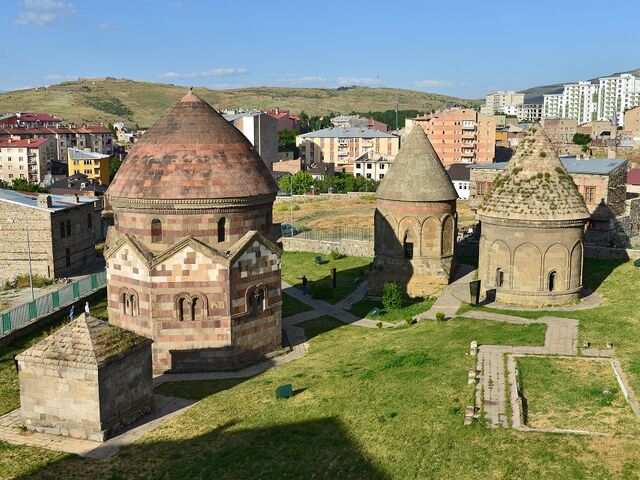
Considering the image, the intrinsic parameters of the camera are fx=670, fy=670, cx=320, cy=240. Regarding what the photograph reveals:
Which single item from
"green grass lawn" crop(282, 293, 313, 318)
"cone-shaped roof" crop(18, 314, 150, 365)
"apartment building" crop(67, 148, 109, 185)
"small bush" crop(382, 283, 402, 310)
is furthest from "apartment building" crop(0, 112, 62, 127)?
"cone-shaped roof" crop(18, 314, 150, 365)

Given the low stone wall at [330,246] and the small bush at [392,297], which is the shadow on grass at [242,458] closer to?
the small bush at [392,297]

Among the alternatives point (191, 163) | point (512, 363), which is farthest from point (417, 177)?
point (512, 363)

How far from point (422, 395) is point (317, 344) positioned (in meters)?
11.2

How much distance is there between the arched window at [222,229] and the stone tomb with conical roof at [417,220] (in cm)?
1221

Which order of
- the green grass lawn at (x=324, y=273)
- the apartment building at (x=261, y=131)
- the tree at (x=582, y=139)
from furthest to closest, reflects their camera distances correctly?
the tree at (x=582, y=139)
the apartment building at (x=261, y=131)
the green grass lawn at (x=324, y=273)

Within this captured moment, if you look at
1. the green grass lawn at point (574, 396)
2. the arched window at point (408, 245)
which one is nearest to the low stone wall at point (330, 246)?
the arched window at point (408, 245)

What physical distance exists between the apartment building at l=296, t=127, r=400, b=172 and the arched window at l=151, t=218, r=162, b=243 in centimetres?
10030

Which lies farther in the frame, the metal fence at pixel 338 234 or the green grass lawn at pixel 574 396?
the metal fence at pixel 338 234

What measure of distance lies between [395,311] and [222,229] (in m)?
11.5

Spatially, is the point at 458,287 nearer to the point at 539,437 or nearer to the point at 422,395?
the point at 422,395

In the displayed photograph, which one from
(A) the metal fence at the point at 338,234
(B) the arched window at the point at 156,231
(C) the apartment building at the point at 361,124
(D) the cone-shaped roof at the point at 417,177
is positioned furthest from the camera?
(C) the apartment building at the point at 361,124

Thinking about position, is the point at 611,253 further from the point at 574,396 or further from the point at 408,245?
the point at 574,396

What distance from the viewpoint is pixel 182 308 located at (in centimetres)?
2817

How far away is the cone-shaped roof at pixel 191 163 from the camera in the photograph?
2811 cm
